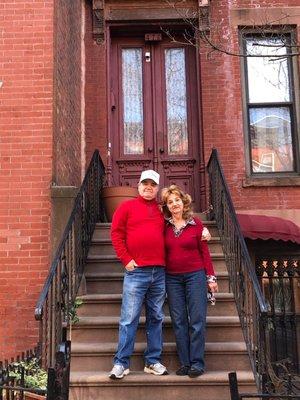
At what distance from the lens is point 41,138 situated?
6.35 m

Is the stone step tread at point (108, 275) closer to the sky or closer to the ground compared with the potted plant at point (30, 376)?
closer to the sky

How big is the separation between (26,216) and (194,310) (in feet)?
8.42

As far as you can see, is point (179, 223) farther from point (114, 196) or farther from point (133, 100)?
point (133, 100)

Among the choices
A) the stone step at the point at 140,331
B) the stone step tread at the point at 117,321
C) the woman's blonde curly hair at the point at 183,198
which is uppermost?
the woman's blonde curly hair at the point at 183,198

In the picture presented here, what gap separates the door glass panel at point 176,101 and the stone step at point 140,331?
3927mm

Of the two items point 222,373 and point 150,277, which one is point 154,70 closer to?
point 150,277

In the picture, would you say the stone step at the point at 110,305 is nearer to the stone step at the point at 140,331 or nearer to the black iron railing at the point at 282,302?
the stone step at the point at 140,331

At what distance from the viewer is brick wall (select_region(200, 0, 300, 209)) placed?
8039mm

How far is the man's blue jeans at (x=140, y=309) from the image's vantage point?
4.54 m

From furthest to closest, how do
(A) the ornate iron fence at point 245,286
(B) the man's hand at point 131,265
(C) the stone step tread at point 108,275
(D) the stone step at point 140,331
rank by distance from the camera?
(C) the stone step tread at point 108,275, (D) the stone step at point 140,331, (B) the man's hand at point 131,265, (A) the ornate iron fence at point 245,286

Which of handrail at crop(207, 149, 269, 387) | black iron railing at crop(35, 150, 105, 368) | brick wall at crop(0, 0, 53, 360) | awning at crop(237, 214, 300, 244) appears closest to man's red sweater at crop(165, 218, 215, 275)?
handrail at crop(207, 149, 269, 387)

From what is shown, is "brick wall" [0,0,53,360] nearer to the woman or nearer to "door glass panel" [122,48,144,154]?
the woman

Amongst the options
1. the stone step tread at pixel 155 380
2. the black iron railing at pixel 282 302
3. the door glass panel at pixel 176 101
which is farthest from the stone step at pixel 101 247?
the door glass panel at pixel 176 101

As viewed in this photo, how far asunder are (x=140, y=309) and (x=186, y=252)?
656mm
